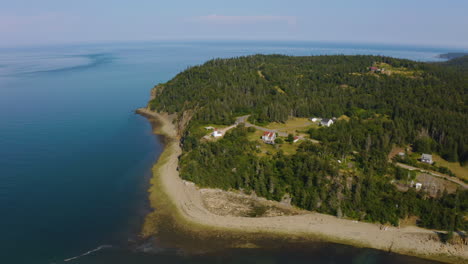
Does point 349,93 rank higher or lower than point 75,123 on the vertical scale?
higher

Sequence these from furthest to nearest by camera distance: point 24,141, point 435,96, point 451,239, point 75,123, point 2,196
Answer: point 75,123 → point 435,96 → point 24,141 → point 2,196 → point 451,239

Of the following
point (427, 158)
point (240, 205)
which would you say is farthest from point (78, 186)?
point (427, 158)

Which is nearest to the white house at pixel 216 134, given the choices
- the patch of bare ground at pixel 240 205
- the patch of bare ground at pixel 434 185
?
the patch of bare ground at pixel 240 205

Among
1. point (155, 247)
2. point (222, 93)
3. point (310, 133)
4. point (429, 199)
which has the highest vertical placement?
point (222, 93)

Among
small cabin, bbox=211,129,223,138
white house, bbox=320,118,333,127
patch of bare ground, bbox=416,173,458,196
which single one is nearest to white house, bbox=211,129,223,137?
small cabin, bbox=211,129,223,138

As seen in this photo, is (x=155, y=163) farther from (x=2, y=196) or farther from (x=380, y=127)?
(x=380, y=127)

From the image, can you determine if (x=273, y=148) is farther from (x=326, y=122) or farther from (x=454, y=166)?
(x=454, y=166)

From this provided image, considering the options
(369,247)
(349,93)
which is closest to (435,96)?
(349,93)
